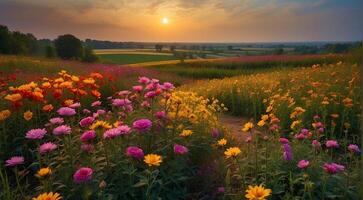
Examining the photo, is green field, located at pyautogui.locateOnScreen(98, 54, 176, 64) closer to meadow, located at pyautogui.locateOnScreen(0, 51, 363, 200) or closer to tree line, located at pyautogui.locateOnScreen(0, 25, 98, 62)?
tree line, located at pyautogui.locateOnScreen(0, 25, 98, 62)

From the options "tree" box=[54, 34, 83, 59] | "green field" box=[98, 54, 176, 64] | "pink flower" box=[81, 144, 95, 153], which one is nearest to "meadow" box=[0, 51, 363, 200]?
"pink flower" box=[81, 144, 95, 153]

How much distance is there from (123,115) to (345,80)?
377 cm

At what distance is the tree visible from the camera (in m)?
8.12

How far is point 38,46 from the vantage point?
27.8 ft

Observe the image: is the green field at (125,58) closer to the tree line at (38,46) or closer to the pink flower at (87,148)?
the tree line at (38,46)

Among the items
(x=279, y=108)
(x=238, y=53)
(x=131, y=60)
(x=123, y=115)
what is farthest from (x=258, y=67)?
(x=123, y=115)

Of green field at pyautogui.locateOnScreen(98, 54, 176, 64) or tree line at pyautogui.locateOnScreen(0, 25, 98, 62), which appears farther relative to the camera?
green field at pyautogui.locateOnScreen(98, 54, 176, 64)

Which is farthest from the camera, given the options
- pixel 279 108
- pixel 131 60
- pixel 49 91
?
pixel 131 60

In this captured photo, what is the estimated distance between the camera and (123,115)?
3045 mm

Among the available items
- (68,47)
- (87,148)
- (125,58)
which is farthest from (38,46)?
(87,148)

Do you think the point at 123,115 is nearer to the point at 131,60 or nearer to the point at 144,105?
the point at 144,105

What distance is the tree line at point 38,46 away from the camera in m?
8.15

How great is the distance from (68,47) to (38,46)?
2.27 feet

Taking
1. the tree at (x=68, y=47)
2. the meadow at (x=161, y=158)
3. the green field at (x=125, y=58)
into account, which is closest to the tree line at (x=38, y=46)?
the tree at (x=68, y=47)
